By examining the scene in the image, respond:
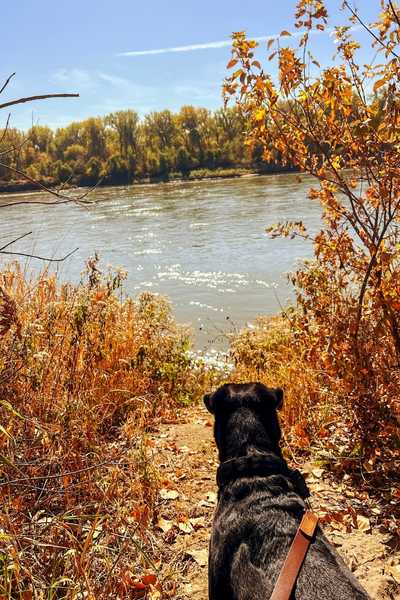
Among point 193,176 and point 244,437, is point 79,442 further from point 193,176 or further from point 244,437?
point 193,176

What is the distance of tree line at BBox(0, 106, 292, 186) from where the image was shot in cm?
6662

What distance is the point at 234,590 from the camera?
88.9 inches

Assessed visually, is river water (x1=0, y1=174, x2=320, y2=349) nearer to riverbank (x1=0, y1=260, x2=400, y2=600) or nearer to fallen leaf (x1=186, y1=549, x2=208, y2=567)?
riverbank (x1=0, y1=260, x2=400, y2=600)

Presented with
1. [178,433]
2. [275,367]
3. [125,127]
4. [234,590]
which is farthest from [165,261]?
[125,127]

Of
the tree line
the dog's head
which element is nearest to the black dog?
the dog's head

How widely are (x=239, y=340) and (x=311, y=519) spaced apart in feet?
20.5

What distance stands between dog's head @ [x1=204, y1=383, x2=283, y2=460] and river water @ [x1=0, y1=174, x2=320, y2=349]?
213cm

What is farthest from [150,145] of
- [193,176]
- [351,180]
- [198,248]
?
[351,180]

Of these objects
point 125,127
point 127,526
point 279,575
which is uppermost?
point 125,127

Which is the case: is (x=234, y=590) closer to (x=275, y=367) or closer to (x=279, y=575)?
(x=279, y=575)

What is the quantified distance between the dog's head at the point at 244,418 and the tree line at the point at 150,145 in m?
61.0

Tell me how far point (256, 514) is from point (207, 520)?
139 cm

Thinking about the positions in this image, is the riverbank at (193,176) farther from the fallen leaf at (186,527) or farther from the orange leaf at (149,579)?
the orange leaf at (149,579)

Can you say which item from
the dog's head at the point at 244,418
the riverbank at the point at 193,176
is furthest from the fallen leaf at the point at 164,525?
the riverbank at the point at 193,176
